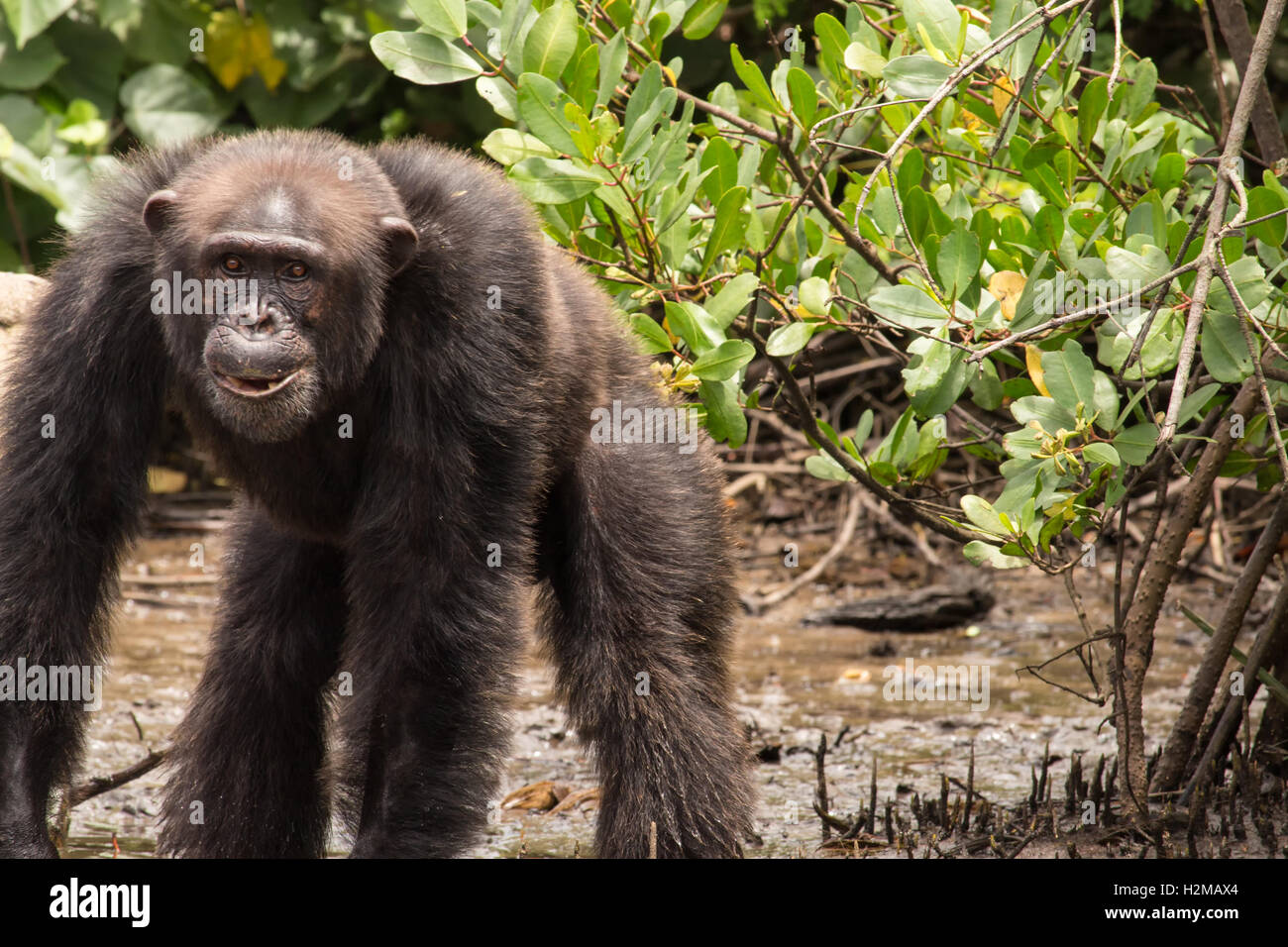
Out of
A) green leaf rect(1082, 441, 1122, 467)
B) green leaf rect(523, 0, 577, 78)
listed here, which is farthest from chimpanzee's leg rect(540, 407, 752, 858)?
green leaf rect(1082, 441, 1122, 467)

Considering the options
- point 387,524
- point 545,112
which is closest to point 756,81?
point 545,112

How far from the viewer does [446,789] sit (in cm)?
373

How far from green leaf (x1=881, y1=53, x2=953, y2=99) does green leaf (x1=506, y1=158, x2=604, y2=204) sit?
800 mm

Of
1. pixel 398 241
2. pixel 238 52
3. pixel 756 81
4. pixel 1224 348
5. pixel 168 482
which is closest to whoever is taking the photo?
pixel 1224 348

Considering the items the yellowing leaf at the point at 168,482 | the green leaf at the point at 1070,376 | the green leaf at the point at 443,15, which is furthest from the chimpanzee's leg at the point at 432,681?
the yellowing leaf at the point at 168,482

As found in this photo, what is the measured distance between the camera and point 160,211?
3.77 m

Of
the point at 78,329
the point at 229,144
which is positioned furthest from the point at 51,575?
the point at 229,144

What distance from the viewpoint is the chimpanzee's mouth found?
12.0ft

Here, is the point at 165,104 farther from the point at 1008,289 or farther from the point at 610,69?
the point at 1008,289

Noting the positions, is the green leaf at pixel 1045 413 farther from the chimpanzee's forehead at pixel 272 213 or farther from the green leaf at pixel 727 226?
the chimpanzee's forehead at pixel 272 213

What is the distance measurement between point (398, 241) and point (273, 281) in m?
0.34

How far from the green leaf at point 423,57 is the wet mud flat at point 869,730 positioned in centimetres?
174

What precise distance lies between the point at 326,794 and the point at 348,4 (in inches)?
225

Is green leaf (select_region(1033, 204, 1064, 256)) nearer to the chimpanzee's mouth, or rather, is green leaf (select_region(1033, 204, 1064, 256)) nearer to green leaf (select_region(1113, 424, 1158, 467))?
green leaf (select_region(1113, 424, 1158, 467))
